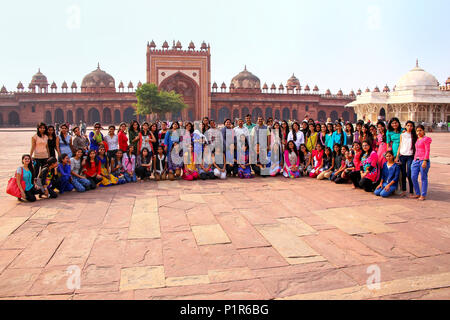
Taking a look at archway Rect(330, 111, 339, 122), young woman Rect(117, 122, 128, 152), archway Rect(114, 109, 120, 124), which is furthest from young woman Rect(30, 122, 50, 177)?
archway Rect(330, 111, 339, 122)

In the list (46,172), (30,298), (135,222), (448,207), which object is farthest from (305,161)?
(30,298)

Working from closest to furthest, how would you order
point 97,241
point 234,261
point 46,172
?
point 234,261 → point 97,241 → point 46,172

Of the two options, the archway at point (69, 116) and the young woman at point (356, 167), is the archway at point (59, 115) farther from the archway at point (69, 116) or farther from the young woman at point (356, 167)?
the young woman at point (356, 167)

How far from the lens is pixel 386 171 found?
5172 mm

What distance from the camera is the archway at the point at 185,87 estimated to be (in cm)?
3259

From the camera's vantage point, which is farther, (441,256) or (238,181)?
(238,181)

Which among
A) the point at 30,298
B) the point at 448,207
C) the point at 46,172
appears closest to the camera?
the point at 30,298

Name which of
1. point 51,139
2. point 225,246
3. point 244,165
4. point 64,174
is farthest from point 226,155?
point 225,246

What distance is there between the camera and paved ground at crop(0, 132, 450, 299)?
245cm

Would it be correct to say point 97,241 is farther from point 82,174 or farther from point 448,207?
point 448,207

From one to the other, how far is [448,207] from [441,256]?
1830mm

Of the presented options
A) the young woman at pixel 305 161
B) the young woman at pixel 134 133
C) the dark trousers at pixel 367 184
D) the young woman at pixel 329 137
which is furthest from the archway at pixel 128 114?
the dark trousers at pixel 367 184

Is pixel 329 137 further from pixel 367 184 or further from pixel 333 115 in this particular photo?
pixel 333 115

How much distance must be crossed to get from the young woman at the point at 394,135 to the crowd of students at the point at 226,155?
0.01 meters
